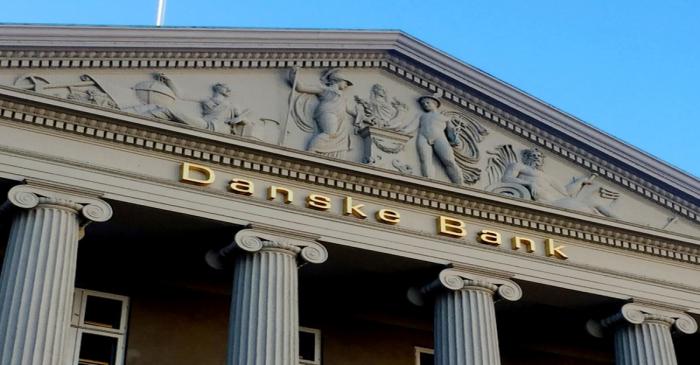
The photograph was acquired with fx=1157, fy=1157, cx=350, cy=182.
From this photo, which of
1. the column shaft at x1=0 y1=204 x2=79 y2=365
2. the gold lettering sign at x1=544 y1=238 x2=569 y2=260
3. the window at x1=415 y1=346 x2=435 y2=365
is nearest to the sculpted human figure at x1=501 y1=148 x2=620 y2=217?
the gold lettering sign at x1=544 y1=238 x2=569 y2=260

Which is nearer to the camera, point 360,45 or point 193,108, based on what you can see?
point 193,108

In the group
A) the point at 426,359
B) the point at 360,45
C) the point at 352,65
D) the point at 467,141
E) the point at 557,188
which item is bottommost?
the point at 426,359

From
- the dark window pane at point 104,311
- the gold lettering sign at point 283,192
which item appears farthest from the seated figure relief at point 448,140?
the dark window pane at point 104,311

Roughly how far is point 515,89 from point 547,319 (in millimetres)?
5188

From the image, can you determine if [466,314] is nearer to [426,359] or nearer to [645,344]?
[426,359]

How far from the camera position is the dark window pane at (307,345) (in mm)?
24453

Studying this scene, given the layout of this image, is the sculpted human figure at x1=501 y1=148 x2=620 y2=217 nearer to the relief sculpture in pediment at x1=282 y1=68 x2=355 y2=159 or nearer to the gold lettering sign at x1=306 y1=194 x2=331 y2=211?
the relief sculpture in pediment at x1=282 y1=68 x2=355 y2=159

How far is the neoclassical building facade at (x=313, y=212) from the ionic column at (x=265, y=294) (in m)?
0.04

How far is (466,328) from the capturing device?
72.8 feet

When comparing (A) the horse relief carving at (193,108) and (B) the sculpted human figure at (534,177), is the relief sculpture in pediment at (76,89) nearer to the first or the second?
(A) the horse relief carving at (193,108)

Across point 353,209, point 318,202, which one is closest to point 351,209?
point 353,209

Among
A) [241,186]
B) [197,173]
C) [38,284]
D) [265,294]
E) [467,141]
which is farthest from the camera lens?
[467,141]

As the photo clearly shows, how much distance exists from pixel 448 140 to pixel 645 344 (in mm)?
5887

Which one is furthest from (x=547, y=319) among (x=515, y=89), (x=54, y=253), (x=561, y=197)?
(x=54, y=253)
